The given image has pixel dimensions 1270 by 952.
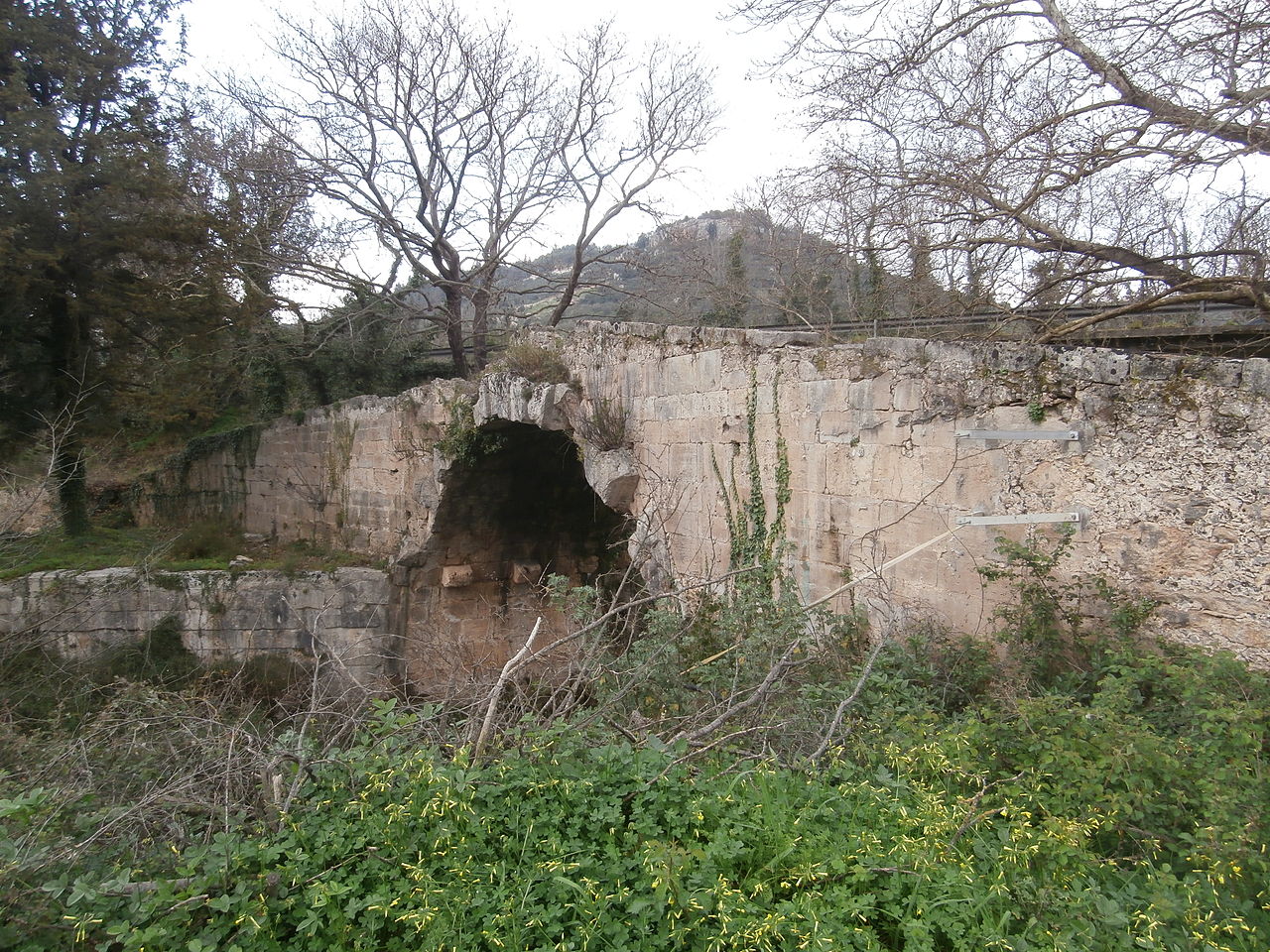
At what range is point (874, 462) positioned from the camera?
482 centimetres

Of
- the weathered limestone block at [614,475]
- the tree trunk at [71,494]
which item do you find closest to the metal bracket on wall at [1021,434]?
the weathered limestone block at [614,475]

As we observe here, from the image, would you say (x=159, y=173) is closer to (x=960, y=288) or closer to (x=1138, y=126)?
(x=960, y=288)

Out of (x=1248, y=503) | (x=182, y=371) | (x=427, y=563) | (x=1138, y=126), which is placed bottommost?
(x=427, y=563)

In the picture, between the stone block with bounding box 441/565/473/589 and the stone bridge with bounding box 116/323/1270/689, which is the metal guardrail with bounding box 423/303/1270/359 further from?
the stone block with bounding box 441/565/473/589

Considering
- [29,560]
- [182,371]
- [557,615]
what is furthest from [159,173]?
[557,615]

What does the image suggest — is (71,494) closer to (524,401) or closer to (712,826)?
(524,401)

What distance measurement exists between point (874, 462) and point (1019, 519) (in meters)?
0.97

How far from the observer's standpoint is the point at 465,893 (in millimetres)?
2371

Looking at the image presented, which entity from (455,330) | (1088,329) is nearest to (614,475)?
(1088,329)

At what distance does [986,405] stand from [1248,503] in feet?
4.10

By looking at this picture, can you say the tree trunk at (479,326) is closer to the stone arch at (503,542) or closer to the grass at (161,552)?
the stone arch at (503,542)

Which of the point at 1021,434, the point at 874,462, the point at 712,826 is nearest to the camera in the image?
the point at 712,826

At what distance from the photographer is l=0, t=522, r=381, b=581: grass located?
8.63 m

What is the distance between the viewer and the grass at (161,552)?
8.63 m
